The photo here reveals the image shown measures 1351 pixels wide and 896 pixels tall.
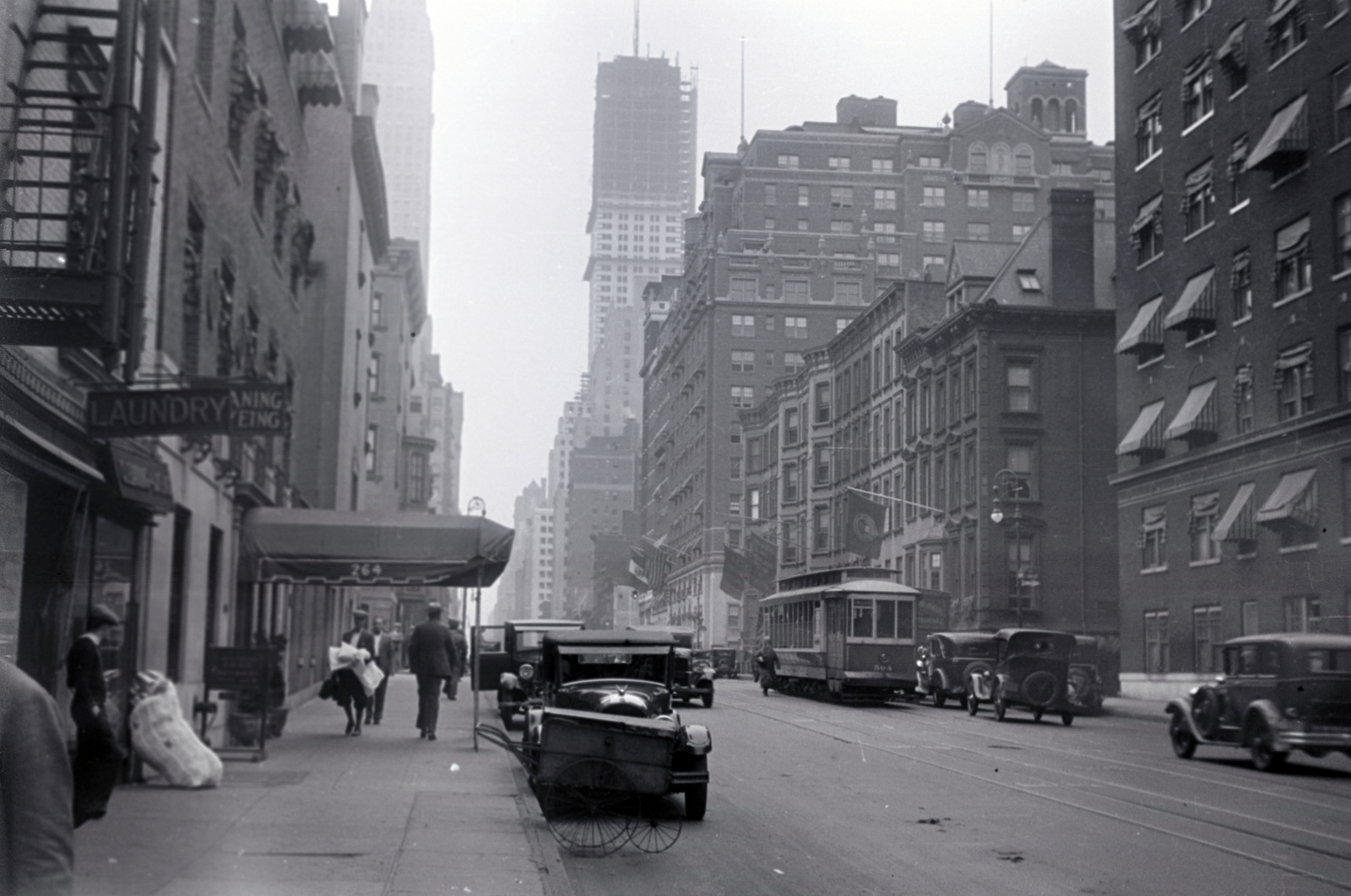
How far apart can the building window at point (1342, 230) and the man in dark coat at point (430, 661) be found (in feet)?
43.8

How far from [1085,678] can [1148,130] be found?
1735cm

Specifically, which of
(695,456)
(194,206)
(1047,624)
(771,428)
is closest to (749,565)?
(771,428)

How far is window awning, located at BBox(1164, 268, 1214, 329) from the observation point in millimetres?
15141

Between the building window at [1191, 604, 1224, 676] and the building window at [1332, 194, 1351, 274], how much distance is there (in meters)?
4.88

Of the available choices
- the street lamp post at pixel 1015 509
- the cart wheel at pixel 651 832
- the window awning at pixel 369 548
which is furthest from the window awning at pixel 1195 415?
→ the street lamp post at pixel 1015 509

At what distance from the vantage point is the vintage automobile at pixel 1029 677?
30031 millimetres

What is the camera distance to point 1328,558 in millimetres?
12523

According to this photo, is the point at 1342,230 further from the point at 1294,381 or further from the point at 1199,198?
the point at 1199,198

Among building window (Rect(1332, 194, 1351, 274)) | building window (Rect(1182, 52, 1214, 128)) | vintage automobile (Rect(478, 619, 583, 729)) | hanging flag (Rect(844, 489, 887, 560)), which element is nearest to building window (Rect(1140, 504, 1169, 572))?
building window (Rect(1182, 52, 1214, 128))

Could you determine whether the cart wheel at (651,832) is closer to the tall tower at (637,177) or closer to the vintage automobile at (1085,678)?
the tall tower at (637,177)

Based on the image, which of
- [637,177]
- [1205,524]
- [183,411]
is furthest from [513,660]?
[637,177]

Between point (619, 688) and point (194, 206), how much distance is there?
22.8 feet

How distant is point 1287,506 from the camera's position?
13375mm

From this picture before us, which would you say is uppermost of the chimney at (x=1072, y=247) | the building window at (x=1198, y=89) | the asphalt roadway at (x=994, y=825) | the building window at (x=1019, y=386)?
the chimney at (x=1072, y=247)
